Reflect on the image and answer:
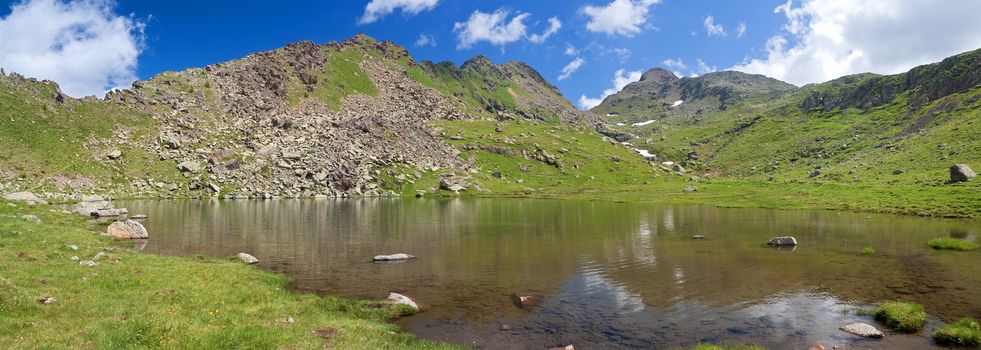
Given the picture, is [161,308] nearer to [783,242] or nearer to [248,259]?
[248,259]

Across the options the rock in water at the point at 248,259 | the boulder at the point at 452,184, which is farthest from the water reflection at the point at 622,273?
the boulder at the point at 452,184

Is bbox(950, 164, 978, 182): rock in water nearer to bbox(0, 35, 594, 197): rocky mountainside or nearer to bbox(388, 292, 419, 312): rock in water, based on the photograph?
bbox(388, 292, 419, 312): rock in water

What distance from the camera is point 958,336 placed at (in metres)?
21.9

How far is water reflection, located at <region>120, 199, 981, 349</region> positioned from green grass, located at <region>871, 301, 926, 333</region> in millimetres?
1115

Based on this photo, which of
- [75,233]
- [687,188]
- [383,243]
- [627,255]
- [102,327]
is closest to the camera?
[102,327]

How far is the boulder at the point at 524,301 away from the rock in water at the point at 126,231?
43567 mm

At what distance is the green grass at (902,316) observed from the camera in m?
24.0

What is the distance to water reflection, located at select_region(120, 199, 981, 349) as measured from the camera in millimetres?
24906

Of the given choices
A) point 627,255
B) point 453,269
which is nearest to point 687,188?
point 627,255

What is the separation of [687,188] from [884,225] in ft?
324

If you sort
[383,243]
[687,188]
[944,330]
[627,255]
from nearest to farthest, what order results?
[944,330], [627,255], [383,243], [687,188]

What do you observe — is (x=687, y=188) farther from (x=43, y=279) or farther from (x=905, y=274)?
(x=43, y=279)

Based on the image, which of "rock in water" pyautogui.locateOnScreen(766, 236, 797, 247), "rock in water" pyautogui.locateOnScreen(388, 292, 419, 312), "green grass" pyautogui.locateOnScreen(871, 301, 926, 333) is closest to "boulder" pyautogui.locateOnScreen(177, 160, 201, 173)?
"rock in water" pyautogui.locateOnScreen(388, 292, 419, 312)

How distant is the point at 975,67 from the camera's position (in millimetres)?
198000
